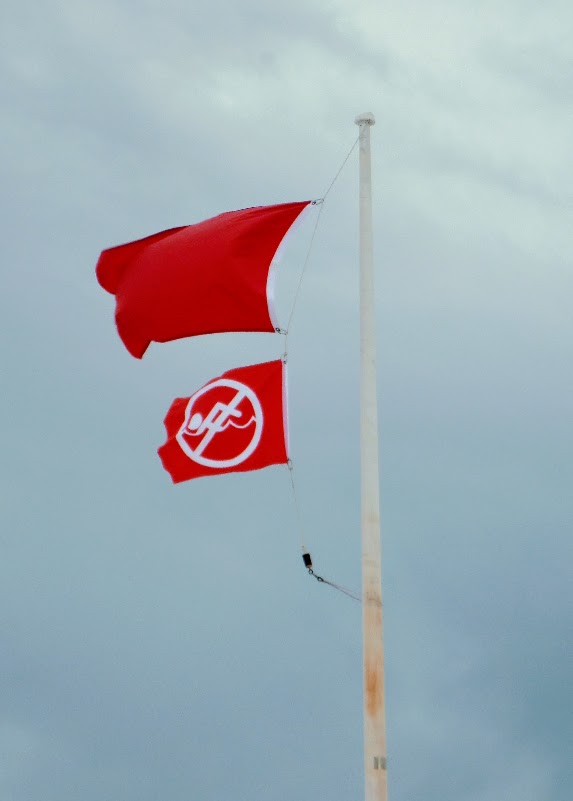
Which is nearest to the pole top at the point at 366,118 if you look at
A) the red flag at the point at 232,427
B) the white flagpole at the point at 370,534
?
the white flagpole at the point at 370,534

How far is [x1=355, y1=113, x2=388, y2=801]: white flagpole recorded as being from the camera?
53.9 feet

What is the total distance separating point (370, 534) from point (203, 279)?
18.1 ft

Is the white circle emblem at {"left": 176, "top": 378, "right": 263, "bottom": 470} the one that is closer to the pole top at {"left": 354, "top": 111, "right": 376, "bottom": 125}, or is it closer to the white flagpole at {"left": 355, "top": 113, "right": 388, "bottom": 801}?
the white flagpole at {"left": 355, "top": 113, "right": 388, "bottom": 801}

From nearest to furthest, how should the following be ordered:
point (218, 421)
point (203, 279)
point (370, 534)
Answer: point (370, 534), point (218, 421), point (203, 279)

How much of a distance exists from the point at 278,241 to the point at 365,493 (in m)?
4.62

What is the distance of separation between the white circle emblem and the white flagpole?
182 cm

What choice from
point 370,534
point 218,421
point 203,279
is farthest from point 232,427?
point 370,534

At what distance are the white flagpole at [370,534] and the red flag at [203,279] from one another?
→ 1.60m

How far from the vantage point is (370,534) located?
17297 millimetres

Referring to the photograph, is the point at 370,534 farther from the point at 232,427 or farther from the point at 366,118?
the point at 366,118

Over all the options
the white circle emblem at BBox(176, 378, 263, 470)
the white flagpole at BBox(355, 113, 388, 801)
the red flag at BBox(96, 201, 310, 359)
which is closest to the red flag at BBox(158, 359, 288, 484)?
the white circle emblem at BBox(176, 378, 263, 470)

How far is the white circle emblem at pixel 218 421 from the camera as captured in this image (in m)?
19.0

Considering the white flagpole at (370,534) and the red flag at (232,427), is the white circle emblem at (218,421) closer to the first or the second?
the red flag at (232,427)

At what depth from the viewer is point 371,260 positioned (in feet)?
62.4
